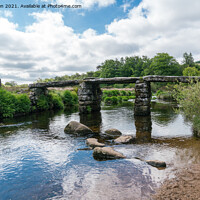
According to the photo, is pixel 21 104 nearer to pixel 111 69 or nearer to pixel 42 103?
pixel 42 103

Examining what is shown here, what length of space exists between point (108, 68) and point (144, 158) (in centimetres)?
7624

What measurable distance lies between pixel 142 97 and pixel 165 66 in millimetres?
52092

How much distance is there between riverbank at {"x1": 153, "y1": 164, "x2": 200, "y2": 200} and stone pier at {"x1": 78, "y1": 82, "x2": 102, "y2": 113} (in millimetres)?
14679

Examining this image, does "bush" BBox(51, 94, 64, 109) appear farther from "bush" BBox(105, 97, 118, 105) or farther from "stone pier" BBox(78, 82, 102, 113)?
"bush" BBox(105, 97, 118, 105)

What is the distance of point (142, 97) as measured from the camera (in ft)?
52.5

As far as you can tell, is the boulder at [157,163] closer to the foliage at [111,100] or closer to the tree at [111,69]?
the foliage at [111,100]

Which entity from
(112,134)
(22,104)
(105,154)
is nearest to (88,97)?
(22,104)

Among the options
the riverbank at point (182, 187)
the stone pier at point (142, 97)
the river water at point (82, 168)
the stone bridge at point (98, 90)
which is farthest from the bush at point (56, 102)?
the riverbank at point (182, 187)

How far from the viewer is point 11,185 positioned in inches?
205

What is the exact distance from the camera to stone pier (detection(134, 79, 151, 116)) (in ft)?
52.0

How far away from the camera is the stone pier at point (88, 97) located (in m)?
19.0

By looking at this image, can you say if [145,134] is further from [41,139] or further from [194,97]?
[41,139]

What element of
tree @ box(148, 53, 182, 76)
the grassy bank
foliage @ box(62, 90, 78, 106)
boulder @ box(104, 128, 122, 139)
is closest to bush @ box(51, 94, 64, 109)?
the grassy bank

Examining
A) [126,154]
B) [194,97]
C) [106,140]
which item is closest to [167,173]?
[126,154]
